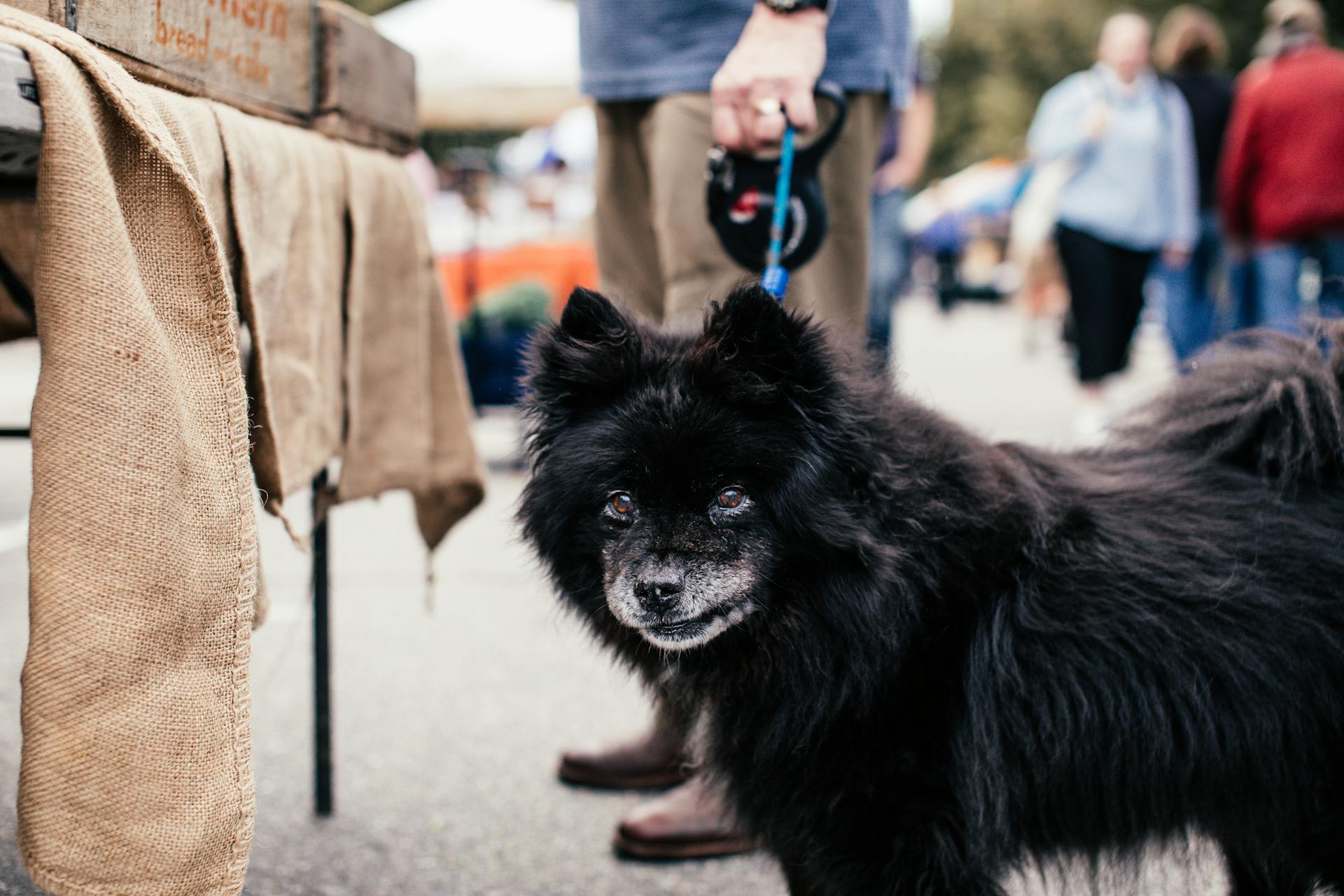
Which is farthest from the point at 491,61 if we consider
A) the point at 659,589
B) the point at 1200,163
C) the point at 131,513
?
the point at 131,513

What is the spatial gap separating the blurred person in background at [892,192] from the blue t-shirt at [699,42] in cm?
195

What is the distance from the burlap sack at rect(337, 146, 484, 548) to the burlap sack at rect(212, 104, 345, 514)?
0.04 meters

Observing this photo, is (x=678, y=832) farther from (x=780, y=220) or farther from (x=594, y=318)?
(x=780, y=220)

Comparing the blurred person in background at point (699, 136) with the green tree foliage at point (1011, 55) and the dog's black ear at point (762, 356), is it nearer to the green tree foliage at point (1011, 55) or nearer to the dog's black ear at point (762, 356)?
the dog's black ear at point (762, 356)

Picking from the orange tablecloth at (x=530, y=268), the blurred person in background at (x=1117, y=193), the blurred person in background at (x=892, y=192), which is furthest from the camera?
the orange tablecloth at (x=530, y=268)

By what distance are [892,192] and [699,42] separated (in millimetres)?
3138

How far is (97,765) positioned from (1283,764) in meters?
1.72

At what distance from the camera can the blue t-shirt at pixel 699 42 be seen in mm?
2400

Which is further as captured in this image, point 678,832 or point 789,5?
point 678,832

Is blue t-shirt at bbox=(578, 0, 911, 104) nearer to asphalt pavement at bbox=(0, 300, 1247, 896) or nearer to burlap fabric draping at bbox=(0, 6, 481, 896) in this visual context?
asphalt pavement at bbox=(0, 300, 1247, 896)

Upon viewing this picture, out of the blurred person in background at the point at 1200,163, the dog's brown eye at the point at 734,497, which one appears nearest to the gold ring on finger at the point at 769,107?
the dog's brown eye at the point at 734,497

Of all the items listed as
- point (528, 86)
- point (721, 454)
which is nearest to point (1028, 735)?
point (721, 454)

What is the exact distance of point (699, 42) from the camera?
2416 millimetres

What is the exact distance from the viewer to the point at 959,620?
1.79 metres
